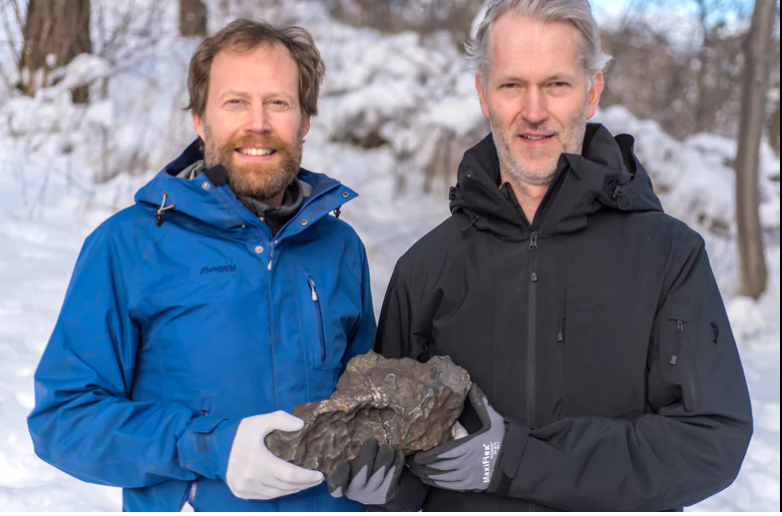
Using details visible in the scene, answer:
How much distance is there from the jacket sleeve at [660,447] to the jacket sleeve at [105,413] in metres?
0.78

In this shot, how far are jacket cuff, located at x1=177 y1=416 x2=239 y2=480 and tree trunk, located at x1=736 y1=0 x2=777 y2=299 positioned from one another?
23.1ft

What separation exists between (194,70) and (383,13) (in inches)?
415

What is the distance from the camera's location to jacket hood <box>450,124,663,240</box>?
216 centimetres

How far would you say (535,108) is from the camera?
2242 mm

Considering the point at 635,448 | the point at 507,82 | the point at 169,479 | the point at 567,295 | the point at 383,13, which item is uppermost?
the point at 383,13

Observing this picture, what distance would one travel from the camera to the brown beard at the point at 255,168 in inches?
91.5

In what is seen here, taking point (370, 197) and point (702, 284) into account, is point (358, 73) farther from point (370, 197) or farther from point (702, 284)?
point (702, 284)

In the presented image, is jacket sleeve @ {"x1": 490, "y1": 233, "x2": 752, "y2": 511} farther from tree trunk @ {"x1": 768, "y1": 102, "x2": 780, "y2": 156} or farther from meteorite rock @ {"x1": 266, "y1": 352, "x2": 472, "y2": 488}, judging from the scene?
tree trunk @ {"x1": 768, "y1": 102, "x2": 780, "y2": 156}

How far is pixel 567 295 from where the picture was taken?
7.09ft

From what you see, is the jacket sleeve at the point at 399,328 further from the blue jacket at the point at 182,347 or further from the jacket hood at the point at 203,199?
the jacket hood at the point at 203,199

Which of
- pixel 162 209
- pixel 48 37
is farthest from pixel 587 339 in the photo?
pixel 48 37

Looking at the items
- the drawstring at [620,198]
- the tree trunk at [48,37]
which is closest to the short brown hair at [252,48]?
the drawstring at [620,198]

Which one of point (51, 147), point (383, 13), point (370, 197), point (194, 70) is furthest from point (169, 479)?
point (383, 13)

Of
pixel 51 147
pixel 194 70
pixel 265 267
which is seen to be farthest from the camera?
pixel 51 147
